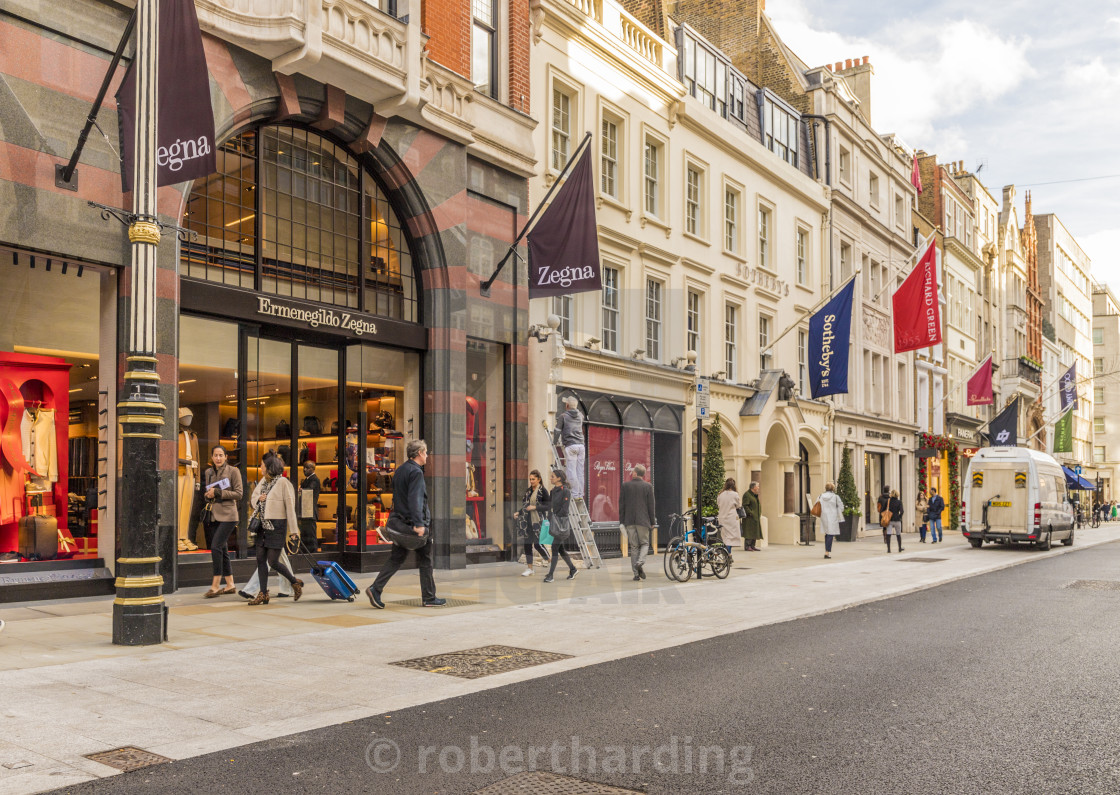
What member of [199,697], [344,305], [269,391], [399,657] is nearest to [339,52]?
[344,305]

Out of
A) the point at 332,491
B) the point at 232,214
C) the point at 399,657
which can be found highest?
the point at 232,214

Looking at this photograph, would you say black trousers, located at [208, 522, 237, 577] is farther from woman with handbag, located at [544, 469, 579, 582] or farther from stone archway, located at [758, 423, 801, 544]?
stone archway, located at [758, 423, 801, 544]

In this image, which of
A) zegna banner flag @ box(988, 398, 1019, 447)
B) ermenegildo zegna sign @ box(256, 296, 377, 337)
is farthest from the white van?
ermenegildo zegna sign @ box(256, 296, 377, 337)

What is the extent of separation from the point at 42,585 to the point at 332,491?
5033 millimetres

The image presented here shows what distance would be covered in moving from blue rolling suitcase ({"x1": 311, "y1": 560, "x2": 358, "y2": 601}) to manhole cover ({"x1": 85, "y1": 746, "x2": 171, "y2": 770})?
262 inches

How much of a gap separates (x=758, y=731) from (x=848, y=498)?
28490 mm

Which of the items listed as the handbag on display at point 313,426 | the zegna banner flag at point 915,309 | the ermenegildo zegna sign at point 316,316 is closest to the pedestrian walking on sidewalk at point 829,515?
the zegna banner flag at point 915,309

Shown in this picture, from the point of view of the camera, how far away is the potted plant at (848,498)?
3219 centimetres

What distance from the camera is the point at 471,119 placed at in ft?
56.7

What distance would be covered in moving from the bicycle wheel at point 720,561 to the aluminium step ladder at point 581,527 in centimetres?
232

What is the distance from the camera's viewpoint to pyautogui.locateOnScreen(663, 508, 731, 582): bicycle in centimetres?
1616

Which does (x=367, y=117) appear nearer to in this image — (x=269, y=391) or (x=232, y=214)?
(x=232, y=214)

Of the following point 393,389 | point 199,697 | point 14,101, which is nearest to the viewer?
point 199,697

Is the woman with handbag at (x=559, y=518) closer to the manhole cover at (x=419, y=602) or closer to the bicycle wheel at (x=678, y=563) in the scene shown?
the bicycle wheel at (x=678, y=563)
